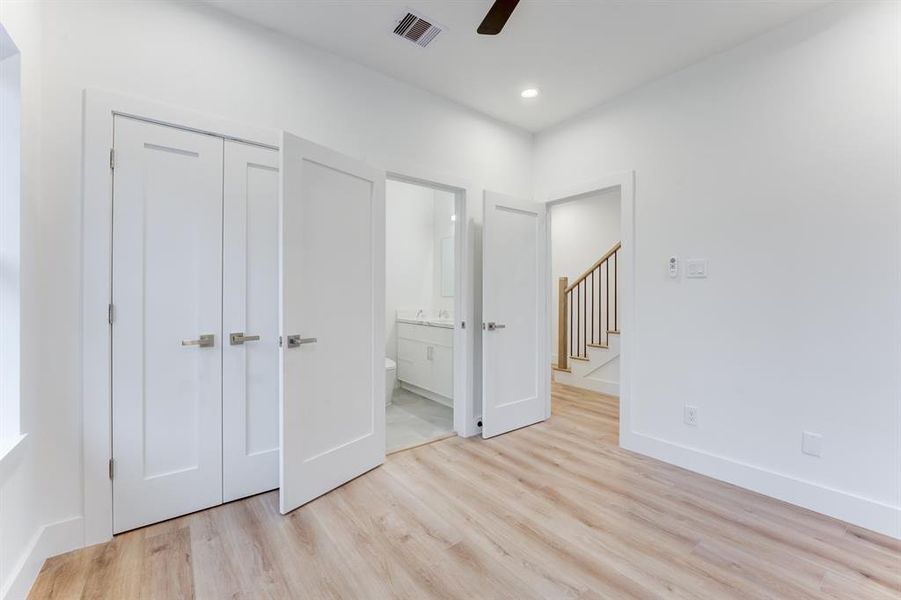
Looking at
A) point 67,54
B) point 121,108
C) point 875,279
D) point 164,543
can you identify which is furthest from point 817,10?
point 164,543

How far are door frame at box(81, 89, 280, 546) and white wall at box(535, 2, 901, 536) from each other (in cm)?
317

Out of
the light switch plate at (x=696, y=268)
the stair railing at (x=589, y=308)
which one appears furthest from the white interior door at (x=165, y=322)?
the stair railing at (x=589, y=308)

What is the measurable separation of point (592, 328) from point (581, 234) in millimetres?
1730

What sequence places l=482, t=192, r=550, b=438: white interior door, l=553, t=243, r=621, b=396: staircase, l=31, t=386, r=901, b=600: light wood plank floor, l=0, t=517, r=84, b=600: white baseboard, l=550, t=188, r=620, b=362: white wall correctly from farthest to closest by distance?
l=550, t=188, r=620, b=362: white wall < l=553, t=243, r=621, b=396: staircase < l=482, t=192, r=550, b=438: white interior door < l=31, t=386, r=901, b=600: light wood plank floor < l=0, t=517, r=84, b=600: white baseboard

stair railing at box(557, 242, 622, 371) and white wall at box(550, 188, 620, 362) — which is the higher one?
white wall at box(550, 188, 620, 362)

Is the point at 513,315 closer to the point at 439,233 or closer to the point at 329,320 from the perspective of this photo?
the point at 329,320

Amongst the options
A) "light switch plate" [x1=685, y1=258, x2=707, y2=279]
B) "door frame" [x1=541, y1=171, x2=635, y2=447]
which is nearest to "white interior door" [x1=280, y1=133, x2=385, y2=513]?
"door frame" [x1=541, y1=171, x2=635, y2=447]

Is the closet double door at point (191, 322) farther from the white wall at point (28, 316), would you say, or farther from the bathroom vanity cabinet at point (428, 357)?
the bathroom vanity cabinet at point (428, 357)

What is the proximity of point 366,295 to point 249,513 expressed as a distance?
1.35m

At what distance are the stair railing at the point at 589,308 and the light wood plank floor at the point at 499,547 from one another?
272 cm

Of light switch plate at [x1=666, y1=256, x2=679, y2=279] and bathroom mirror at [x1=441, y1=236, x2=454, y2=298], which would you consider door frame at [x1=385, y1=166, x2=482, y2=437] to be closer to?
light switch plate at [x1=666, y1=256, x2=679, y2=279]

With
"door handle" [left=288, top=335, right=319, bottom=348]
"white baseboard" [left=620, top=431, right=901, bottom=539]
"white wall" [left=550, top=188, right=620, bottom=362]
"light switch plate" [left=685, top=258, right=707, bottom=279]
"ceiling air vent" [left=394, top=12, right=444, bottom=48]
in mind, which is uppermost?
"ceiling air vent" [left=394, top=12, right=444, bottom=48]

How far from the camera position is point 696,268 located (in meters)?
2.55

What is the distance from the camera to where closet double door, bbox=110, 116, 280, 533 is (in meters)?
1.80
